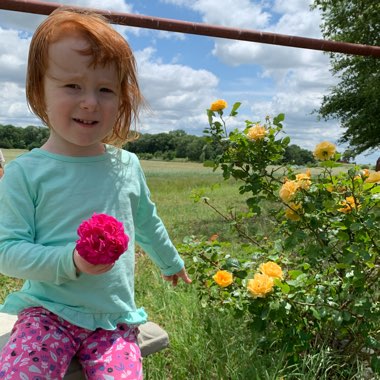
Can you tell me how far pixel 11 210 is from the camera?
1548 millimetres

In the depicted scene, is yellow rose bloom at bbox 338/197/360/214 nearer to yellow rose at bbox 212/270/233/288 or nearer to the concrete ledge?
yellow rose at bbox 212/270/233/288

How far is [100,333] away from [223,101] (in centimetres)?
103

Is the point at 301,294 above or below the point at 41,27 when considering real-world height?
below

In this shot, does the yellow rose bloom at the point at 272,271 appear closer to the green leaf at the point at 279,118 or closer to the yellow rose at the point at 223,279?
the yellow rose at the point at 223,279

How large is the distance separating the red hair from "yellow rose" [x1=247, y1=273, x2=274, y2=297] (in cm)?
80

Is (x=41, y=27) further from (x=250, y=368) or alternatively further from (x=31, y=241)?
(x=250, y=368)

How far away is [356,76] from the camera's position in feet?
50.4

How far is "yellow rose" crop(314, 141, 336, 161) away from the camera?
6.31 feet

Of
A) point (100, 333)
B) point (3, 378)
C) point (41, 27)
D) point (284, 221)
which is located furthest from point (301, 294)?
point (41, 27)

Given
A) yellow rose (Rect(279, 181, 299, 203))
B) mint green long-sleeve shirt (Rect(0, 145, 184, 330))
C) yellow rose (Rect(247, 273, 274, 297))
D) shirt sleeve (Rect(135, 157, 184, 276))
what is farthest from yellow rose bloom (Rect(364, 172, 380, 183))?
mint green long-sleeve shirt (Rect(0, 145, 184, 330))

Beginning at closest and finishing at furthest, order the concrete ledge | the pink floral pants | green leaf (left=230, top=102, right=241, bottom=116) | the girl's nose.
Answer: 1. the pink floral pants
2. the girl's nose
3. the concrete ledge
4. green leaf (left=230, top=102, right=241, bottom=116)

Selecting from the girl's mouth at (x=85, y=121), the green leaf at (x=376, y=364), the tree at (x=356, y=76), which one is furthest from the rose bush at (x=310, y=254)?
the tree at (x=356, y=76)

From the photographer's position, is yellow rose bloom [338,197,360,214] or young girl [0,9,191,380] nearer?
young girl [0,9,191,380]

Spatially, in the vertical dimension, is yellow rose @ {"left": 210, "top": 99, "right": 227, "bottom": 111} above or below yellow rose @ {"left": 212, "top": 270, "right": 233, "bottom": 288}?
above
